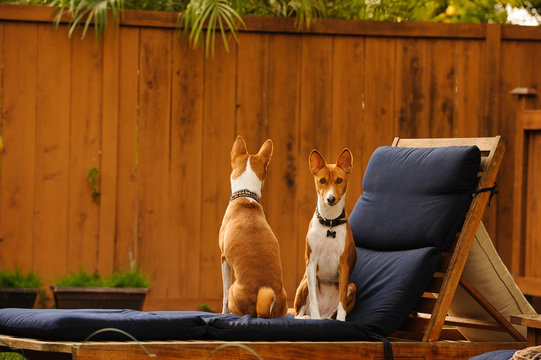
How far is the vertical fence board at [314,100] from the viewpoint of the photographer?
6.59 m

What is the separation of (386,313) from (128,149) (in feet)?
10.4

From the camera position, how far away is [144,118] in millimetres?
6445

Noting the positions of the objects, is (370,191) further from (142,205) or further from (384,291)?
(142,205)

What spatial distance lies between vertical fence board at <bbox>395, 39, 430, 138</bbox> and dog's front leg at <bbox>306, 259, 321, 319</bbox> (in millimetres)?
3068

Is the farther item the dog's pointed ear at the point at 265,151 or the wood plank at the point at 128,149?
the wood plank at the point at 128,149

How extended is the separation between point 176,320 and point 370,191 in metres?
1.41

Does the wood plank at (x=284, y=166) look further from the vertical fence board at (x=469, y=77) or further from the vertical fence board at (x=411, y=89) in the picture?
the vertical fence board at (x=469, y=77)

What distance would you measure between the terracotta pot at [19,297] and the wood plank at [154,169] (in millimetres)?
888

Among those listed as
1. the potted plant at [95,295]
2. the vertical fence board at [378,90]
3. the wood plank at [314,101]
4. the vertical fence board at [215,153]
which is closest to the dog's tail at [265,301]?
the potted plant at [95,295]

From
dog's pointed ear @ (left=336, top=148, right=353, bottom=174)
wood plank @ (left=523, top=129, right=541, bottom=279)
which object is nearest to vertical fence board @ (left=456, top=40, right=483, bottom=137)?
wood plank @ (left=523, top=129, right=541, bottom=279)

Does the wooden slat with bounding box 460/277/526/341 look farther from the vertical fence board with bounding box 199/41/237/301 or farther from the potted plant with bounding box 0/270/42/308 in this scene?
the potted plant with bounding box 0/270/42/308

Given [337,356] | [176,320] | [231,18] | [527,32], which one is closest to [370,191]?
[337,356]

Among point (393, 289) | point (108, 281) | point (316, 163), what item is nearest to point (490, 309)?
point (393, 289)

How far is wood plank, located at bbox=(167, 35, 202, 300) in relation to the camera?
21.1 feet
